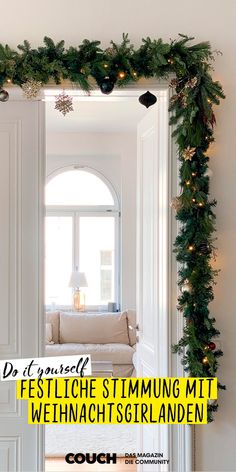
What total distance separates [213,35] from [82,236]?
4.14 metres

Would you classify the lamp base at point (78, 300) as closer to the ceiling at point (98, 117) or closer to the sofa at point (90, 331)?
the sofa at point (90, 331)

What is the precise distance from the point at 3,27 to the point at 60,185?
13.0 ft

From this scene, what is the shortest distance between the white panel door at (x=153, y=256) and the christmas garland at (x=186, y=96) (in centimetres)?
17

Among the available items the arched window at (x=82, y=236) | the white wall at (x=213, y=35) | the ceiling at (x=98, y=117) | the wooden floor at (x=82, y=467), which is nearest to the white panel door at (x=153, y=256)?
the white wall at (x=213, y=35)

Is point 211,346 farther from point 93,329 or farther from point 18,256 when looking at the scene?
point 93,329

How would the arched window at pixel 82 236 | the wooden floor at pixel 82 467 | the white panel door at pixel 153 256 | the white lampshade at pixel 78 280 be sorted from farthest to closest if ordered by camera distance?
1. the arched window at pixel 82 236
2. the white lampshade at pixel 78 280
3. the wooden floor at pixel 82 467
4. the white panel door at pixel 153 256

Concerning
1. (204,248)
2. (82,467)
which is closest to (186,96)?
(204,248)

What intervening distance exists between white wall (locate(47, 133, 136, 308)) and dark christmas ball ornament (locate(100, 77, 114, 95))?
3749 millimetres

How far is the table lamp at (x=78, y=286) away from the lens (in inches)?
234

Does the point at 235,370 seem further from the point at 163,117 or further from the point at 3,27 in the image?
the point at 3,27

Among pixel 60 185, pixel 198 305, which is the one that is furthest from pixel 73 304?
pixel 198 305

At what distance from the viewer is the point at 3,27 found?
94.8 inches

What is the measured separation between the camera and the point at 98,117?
5.41 m

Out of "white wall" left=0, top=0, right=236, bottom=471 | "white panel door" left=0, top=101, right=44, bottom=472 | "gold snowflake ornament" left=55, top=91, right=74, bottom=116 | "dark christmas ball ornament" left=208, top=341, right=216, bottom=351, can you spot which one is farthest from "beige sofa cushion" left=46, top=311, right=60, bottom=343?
"gold snowflake ornament" left=55, top=91, right=74, bottom=116
